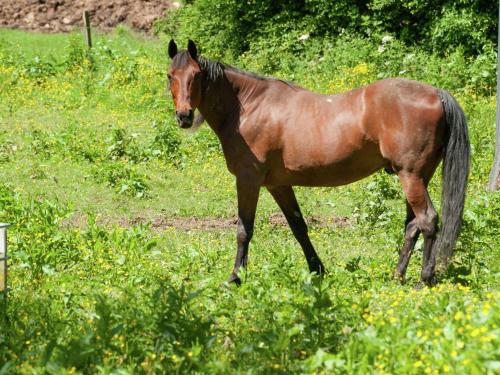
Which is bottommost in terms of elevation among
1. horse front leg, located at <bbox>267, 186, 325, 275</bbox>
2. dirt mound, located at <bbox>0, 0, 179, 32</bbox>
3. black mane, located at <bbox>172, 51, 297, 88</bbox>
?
dirt mound, located at <bbox>0, 0, 179, 32</bbox>

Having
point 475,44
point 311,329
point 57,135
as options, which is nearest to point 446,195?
point 311,329

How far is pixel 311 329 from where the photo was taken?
17.1 ft

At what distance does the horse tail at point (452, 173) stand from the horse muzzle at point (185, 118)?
2014mm

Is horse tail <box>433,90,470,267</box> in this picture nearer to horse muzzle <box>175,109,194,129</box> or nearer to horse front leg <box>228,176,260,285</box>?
horse front leg <box>228,176,260,285</box>

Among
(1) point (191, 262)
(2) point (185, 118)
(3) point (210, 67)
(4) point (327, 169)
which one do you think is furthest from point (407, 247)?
(3) point (210, 67)

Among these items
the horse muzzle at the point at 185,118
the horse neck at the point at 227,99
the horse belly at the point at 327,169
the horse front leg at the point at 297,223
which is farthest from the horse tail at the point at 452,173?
the horse muzzle at the point at 185,118

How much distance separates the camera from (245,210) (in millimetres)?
7758

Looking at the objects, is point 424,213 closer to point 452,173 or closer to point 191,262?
point 452,173

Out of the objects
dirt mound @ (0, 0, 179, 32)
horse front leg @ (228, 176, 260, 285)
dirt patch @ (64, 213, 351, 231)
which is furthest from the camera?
dirt mound @ (0, 0, 179, 32)

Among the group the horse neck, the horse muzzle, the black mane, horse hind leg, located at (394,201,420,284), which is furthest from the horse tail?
the horse muzzle

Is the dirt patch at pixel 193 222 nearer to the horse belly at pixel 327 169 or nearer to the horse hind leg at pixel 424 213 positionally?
the horse belly at pixel 327 169

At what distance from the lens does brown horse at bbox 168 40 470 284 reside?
7.08 meters

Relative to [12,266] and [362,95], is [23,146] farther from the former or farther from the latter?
[362,95]

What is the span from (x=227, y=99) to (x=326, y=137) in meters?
0.96
